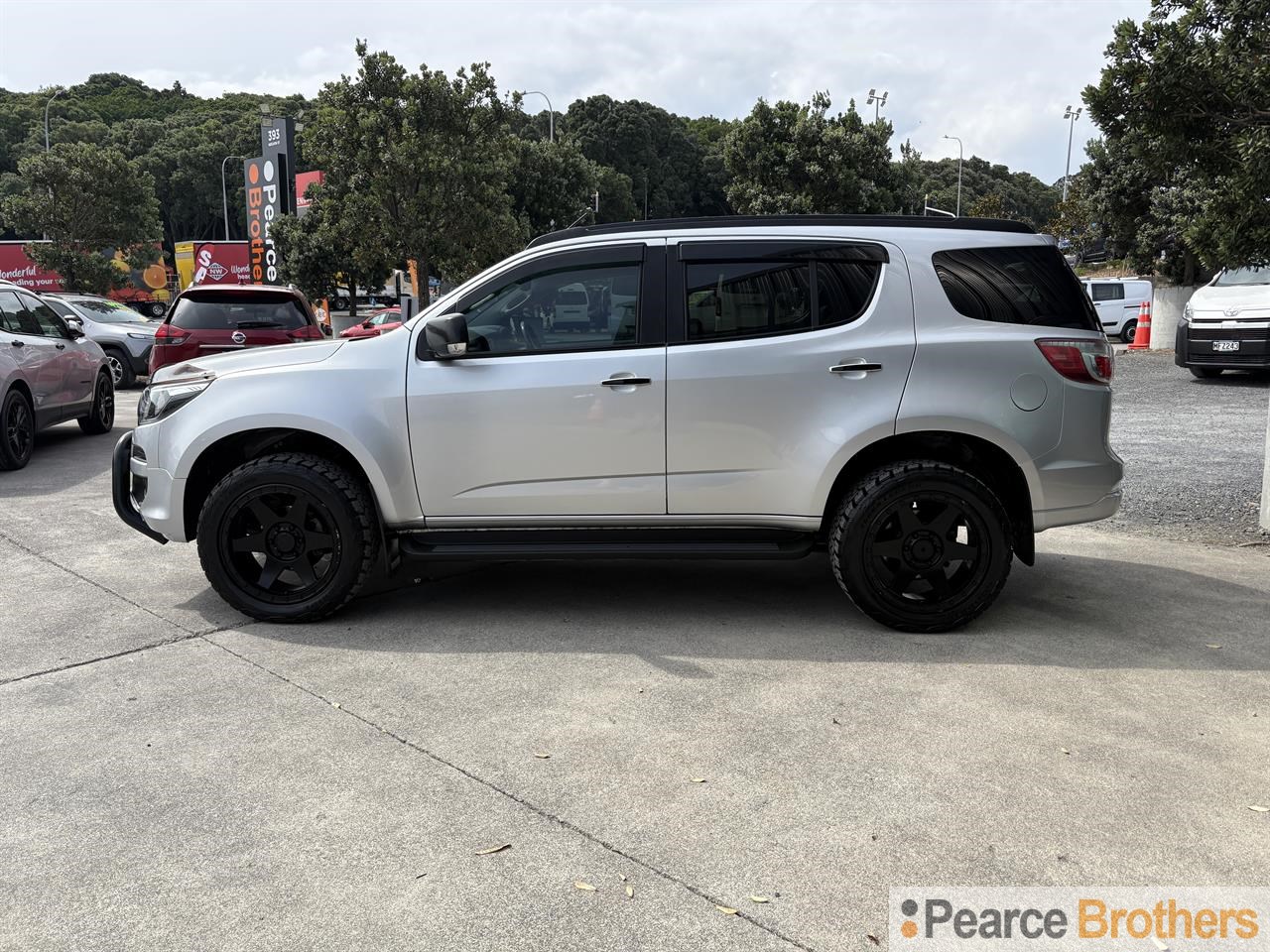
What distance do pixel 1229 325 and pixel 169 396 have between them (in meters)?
15.2

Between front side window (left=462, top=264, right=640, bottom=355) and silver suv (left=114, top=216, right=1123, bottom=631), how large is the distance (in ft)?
0.04

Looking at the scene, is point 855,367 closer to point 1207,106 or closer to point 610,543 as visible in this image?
point 610,543

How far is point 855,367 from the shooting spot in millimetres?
4895

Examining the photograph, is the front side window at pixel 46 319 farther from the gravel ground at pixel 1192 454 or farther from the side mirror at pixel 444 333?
the gravel ground at pixel 1192 454

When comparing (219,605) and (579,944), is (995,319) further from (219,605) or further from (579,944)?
(219,605)

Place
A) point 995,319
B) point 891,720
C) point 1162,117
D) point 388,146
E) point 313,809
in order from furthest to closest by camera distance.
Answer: point 388,146 < point 1162,117 < point 995,319 < point 891,720 < point 313,809

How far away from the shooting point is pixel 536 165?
54.7 meters

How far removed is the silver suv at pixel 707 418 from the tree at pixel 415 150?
19.6 metres

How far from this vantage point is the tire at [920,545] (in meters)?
4.85

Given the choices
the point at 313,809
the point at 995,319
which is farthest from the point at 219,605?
the point at 995,319

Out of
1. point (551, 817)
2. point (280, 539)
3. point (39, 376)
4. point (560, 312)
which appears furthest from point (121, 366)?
point (551, 817)

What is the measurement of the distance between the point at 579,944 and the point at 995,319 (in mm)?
3500

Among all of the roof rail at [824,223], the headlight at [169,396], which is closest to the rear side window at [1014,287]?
the roof rail at [824,223]

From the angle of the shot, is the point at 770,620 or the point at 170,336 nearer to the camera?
the point at 770,620
